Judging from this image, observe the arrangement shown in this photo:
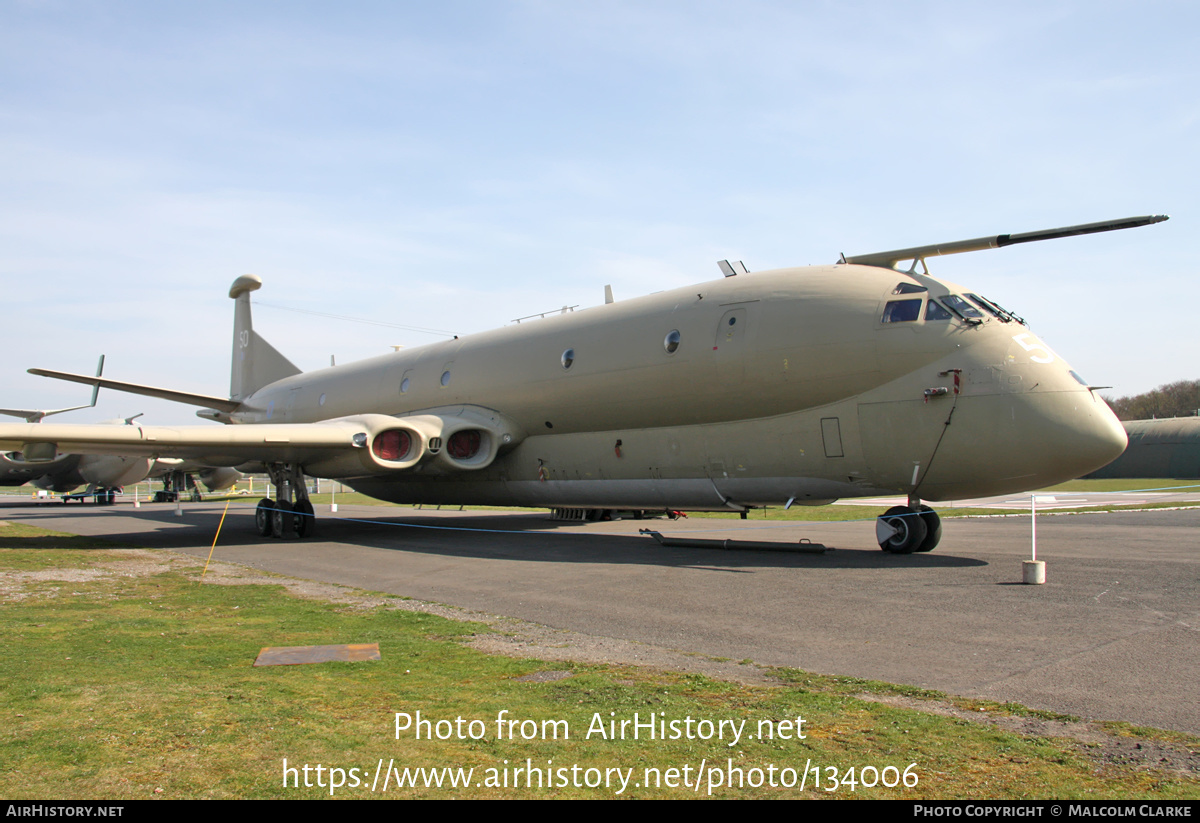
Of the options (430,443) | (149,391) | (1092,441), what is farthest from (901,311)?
(149,391)

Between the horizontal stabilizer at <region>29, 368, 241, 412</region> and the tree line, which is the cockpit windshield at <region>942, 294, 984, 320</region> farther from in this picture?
the tree line

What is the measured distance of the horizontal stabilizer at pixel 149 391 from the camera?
18.9 metres

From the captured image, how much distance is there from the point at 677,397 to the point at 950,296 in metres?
4.49

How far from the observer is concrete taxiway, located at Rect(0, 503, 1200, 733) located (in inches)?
213

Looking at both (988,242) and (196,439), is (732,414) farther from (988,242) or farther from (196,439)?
(196,439)

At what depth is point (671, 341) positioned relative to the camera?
1380cm

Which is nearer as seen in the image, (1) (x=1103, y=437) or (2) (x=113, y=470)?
(1) (x=1103, y=437)

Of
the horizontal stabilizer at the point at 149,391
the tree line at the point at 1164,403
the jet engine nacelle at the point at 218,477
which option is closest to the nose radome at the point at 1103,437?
the horizontal stabilizer at the point at 149,391

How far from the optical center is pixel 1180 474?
42.9 meters

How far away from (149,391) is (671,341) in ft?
52.4

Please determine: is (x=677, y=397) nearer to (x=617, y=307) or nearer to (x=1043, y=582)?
(x=617, y=307)

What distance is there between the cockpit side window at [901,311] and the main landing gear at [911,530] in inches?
106

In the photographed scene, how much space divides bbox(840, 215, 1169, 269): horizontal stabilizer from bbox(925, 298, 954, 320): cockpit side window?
1205 mm
